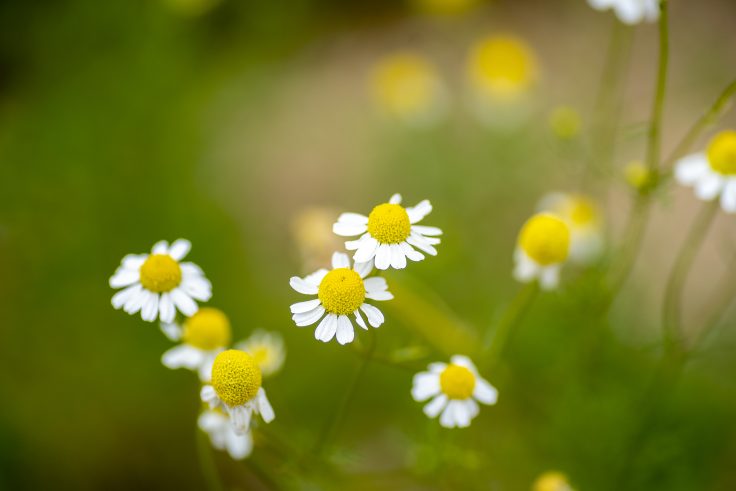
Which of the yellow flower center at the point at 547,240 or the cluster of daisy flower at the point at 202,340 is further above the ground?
the yellow flower center at the point at 547,240

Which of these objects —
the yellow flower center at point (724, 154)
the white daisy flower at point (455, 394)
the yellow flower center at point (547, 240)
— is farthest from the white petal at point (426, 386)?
the yellow flower center at point (724, 154)

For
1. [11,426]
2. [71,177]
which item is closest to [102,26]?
[71,177]

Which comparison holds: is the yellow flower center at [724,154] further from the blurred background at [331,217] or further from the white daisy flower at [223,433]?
the white daisy flower at [223,433]

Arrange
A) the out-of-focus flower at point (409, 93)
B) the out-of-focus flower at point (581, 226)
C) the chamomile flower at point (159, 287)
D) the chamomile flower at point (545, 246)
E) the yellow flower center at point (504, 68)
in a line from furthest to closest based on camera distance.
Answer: the out-of-focus flower at point (409, 93) < the yellow flower center at point (504, 68) < the out-of-focus flower at point (581, 226) < the chamomile flower at point (545, 246) < the chamomile flower at point (159, 287)

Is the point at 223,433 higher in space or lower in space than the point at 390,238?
lower

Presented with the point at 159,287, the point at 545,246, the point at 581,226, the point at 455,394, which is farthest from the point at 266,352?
the point at 581,226

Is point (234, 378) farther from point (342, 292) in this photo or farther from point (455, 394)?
point (455, 394)
